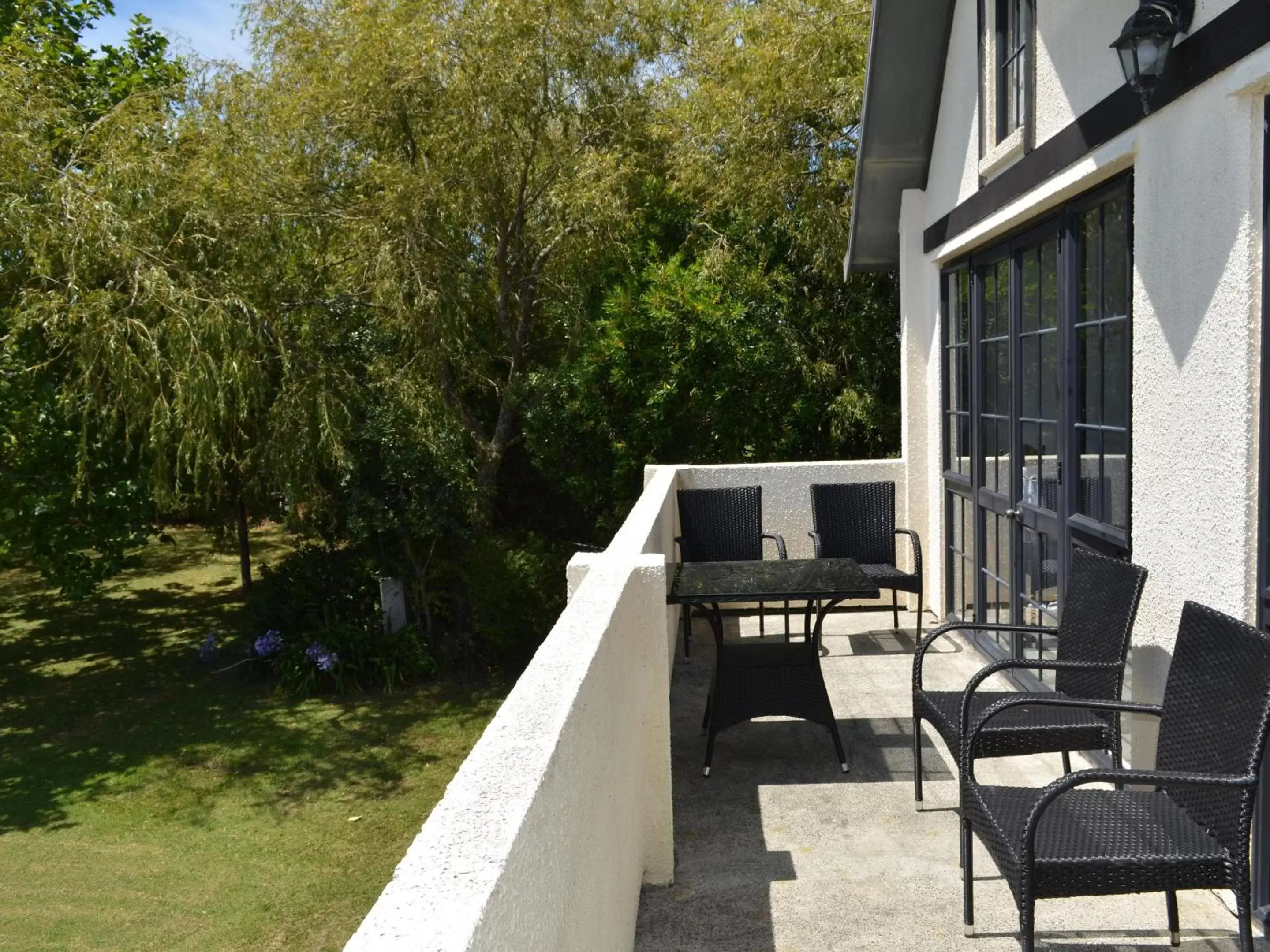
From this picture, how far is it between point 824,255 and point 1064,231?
227 inches

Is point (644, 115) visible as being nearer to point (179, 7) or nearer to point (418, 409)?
point (418, 409)

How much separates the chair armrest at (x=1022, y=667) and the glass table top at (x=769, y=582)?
3.58 ft

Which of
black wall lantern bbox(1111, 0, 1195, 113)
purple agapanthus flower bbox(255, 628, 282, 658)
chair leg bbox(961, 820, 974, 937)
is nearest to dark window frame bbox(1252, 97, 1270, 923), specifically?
black wall lantern bbox(1111, 0, 1195, 113)

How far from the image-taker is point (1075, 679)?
3846 millimetres

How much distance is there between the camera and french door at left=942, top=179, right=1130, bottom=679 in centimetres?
438

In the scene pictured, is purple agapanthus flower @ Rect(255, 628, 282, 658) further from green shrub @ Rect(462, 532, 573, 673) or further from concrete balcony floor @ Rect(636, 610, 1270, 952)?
concrete balcony floor @ Rect(636, 610, 1270, 952)

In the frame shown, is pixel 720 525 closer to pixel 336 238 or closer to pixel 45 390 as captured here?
pixel 336 238

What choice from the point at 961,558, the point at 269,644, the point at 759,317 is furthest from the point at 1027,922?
the point at 269,644

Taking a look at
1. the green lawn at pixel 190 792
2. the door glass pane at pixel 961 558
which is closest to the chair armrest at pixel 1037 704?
the door glass pane at pixel 961 558

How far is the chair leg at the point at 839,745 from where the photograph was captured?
462 centimetres

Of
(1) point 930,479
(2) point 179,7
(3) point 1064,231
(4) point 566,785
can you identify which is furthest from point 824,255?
(2) point 179,7

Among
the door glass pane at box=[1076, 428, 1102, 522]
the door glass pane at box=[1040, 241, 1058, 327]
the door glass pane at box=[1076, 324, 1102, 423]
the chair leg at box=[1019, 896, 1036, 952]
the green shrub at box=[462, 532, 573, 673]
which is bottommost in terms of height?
the green shrub at box=[462, 532, 573, 673]

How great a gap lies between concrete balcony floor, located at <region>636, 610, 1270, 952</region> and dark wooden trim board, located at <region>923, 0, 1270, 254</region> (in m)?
2.44

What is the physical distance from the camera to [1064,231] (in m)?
4.77
